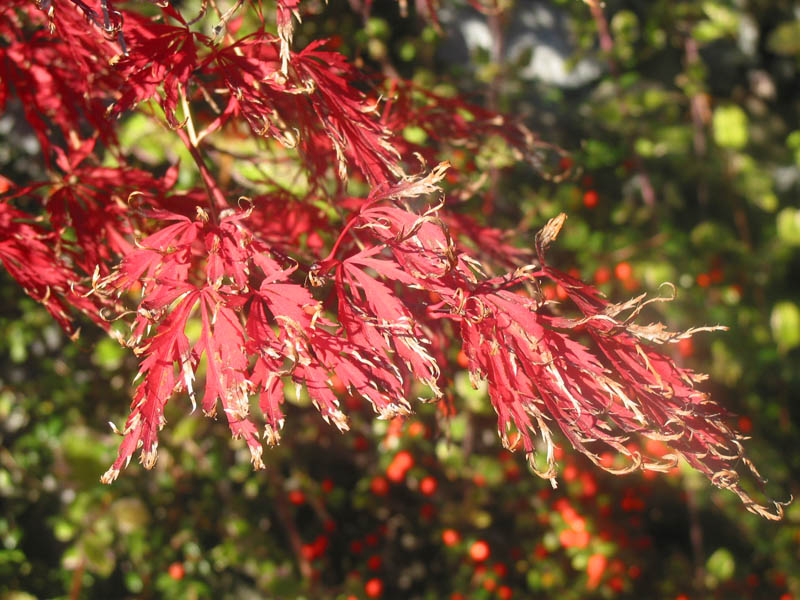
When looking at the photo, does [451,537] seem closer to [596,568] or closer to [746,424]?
[596,568]

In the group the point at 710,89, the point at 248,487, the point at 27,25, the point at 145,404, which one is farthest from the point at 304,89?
the point at 710,89

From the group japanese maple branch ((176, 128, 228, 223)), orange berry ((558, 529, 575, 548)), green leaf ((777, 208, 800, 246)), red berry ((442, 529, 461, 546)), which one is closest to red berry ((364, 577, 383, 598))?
red berry ((442, 529, 461, 546))

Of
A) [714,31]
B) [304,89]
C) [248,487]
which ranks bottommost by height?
[248,487]

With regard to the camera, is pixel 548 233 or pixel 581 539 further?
pixel 581 539

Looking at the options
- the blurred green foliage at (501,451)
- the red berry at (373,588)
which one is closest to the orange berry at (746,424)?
the blurred green foliage at (501,451)

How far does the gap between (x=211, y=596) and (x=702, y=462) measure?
160cm

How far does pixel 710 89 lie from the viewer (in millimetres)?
2645

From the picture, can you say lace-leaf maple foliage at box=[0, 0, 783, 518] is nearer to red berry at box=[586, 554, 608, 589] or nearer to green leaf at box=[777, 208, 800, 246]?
red berry at box=[586, 554, 608, 589]

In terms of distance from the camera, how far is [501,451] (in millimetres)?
2146

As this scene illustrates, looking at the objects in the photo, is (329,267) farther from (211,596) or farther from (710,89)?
(710,89)

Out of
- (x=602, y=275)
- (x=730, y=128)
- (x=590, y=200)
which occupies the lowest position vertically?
(x=602, y=275)

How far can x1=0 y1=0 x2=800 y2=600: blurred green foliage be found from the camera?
1.83 metres

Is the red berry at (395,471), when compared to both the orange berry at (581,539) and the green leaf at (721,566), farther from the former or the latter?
the green leaf at (721,566)

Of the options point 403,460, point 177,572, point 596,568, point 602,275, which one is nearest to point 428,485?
point 403,460
